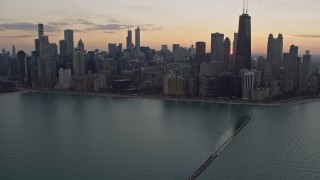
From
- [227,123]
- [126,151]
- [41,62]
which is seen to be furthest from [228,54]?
[126,151]

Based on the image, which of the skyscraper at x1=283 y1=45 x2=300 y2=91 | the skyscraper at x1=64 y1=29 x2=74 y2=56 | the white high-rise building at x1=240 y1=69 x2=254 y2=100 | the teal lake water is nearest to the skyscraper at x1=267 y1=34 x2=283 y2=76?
the skyscraper at x1=283 y1=45 x2=300 y2=91

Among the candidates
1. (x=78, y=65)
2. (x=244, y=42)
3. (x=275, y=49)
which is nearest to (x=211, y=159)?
(x=244, y=42)

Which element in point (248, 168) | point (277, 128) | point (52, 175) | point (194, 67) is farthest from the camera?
point (194, 67)

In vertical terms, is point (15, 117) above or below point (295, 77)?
below

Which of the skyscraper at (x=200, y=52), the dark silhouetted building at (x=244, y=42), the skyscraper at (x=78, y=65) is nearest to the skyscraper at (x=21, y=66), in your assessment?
the skyscraper at (x=78, y=65)

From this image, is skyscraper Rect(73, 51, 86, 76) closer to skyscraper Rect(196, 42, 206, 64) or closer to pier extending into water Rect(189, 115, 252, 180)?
skyscraper Rect(196, 42, 206, 64)

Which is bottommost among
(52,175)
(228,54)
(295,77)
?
(52,175)

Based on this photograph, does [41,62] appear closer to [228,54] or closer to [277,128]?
[228,54]

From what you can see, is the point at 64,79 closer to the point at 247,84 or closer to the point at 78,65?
the point at 78,65

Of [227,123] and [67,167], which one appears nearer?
[67,167]
